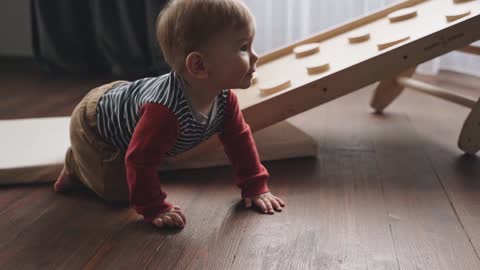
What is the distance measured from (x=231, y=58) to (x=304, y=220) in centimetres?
33

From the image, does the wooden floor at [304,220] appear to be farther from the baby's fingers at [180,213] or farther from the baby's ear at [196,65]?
the baby's ear at [196,65]

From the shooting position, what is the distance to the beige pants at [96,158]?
45.6 inches

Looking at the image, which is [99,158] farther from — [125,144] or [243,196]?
[243,196]

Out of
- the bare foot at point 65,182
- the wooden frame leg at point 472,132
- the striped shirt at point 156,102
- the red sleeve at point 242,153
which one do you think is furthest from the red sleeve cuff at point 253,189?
the wooden frame leg at point 472,132

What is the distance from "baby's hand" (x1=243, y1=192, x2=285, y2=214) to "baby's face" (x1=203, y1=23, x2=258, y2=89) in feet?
0.80

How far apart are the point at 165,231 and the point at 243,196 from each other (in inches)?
7.8

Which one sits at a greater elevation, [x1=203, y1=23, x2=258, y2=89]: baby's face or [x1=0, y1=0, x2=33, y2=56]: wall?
[x1=203, y1=23, x2=258, y2=89]: baby's face

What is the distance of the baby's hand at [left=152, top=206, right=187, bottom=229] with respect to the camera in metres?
1.04

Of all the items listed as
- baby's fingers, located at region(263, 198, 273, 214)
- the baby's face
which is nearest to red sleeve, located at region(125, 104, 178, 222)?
the baby's face

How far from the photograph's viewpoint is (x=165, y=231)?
1034 millimetres

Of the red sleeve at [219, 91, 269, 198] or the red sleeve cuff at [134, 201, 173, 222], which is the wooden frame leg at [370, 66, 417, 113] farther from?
the red sleeve cuff at [134, 201, 173, 222]

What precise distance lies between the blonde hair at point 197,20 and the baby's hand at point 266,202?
1.08 feet

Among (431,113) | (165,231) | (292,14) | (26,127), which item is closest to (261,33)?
(292,14)

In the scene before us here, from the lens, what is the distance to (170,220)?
1.04 m
